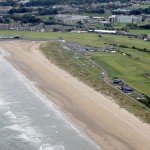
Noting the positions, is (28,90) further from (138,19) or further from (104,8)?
(104,8)

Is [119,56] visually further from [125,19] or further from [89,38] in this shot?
[125,19]

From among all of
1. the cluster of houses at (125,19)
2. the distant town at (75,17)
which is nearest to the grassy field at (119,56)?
the distant town at (75,17)

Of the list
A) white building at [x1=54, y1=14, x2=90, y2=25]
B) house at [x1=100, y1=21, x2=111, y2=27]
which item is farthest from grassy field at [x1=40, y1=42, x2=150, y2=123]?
house at [x1=100, y1=21, x2=111, y2=27]

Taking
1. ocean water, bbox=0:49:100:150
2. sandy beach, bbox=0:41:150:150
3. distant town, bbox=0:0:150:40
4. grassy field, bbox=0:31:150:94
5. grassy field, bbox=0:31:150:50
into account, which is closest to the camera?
ocean water, bbox=0:49:100:150

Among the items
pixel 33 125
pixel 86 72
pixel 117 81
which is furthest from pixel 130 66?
pixel 33 125

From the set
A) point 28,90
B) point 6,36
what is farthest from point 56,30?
point 28,90

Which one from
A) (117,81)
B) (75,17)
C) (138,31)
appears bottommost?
(138,31)

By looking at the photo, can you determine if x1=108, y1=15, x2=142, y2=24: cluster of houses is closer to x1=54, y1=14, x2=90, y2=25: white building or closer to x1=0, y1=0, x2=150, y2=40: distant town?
x1=0, y1=0, x2=150, y2=40: distant town
